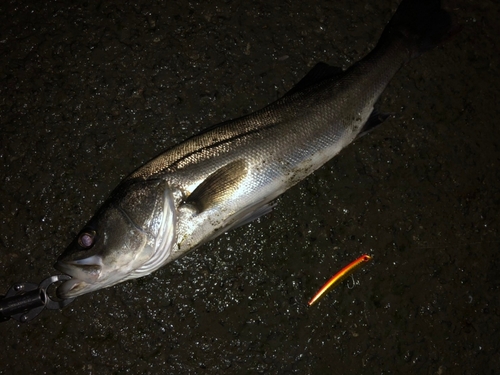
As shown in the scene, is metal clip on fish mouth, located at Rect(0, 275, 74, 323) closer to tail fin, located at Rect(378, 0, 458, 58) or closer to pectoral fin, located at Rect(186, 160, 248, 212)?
pectoral fin, located at Rect(186, 160, 248, 212)

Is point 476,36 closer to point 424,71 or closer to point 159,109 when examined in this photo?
point 424,71

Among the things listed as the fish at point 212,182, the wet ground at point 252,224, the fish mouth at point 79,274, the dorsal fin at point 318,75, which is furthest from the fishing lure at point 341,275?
the fish mouth at point 79,274

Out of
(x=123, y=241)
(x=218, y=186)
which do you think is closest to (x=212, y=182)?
(x=218, y=186)

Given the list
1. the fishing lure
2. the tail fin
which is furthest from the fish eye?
the tail fin

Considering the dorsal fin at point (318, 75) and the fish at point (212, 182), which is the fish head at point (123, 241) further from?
the dorsal fin at point (318, 75)

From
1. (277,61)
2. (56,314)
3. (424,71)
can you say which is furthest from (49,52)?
(424,71)

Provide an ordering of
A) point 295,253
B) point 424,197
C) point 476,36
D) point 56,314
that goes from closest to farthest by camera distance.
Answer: point 56,314 → point 295,253 → point 424,197 → point 476,36
